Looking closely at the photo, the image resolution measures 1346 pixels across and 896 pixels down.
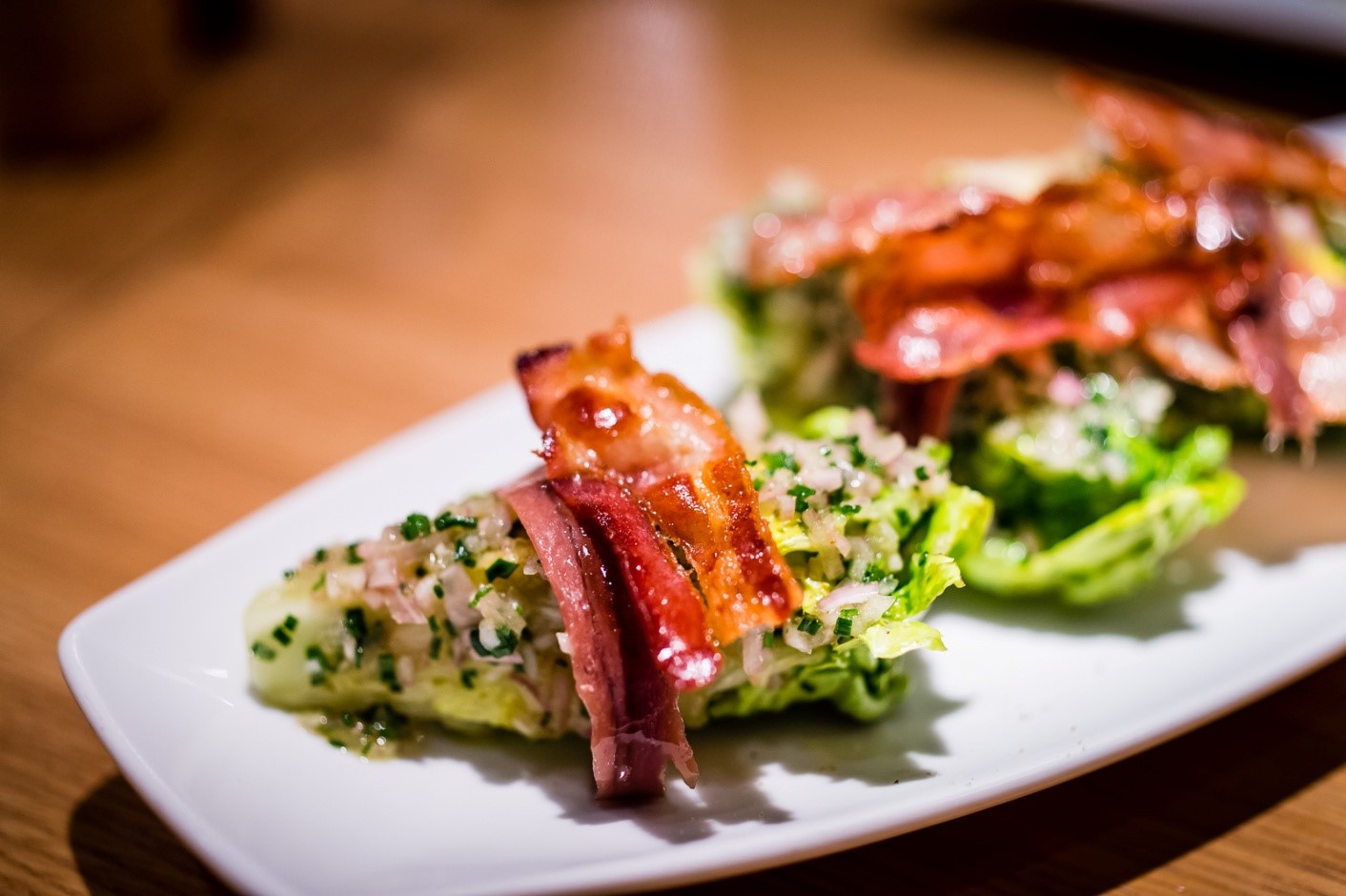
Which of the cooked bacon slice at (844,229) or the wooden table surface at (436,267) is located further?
the cooked bacon slice at (844,229)

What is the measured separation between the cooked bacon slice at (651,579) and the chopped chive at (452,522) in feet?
0.57

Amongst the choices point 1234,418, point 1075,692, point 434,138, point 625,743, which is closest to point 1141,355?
point 1234,418

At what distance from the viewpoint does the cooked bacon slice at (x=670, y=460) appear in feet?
6.49

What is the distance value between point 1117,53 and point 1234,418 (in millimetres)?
3120

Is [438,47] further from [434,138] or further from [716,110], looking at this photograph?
[716,110]

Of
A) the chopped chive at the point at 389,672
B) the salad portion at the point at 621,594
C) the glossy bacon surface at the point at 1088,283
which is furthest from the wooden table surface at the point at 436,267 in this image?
the glossy bacon surface at the point at 1088,283

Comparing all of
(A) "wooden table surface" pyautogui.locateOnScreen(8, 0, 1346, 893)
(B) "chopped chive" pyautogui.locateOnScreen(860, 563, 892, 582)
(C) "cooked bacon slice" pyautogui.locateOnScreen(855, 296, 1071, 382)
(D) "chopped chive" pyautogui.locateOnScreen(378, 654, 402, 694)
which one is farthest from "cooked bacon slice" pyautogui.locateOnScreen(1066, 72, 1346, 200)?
(D) "chopped chive" pyautogui.locateOnScreen(378, 654, 402, 694)

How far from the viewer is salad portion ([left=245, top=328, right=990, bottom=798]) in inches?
77.7

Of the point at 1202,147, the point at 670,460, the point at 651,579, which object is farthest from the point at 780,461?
the point at 1202,147

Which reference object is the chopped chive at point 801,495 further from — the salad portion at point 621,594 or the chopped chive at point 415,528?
the chopped chive at point 415,528

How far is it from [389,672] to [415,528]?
255 millimetres

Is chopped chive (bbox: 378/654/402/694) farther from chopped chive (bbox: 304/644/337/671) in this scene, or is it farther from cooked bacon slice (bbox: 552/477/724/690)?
cooked bacon slice (bbox: 552/477/724/690)

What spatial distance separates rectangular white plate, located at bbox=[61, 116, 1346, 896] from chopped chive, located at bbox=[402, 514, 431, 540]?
0.38m

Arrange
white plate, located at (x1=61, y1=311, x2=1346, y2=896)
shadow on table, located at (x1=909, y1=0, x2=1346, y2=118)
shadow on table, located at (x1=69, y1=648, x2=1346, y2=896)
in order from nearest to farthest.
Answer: white plate, located at (x1=61, y1=311, x2=1346, y2=896)
shadow on table, located at (x1=69, y1=648, x2=1346, y2=896)
shadow on table, located at (x1=909, y1=0, x2=1346, y2=118)
